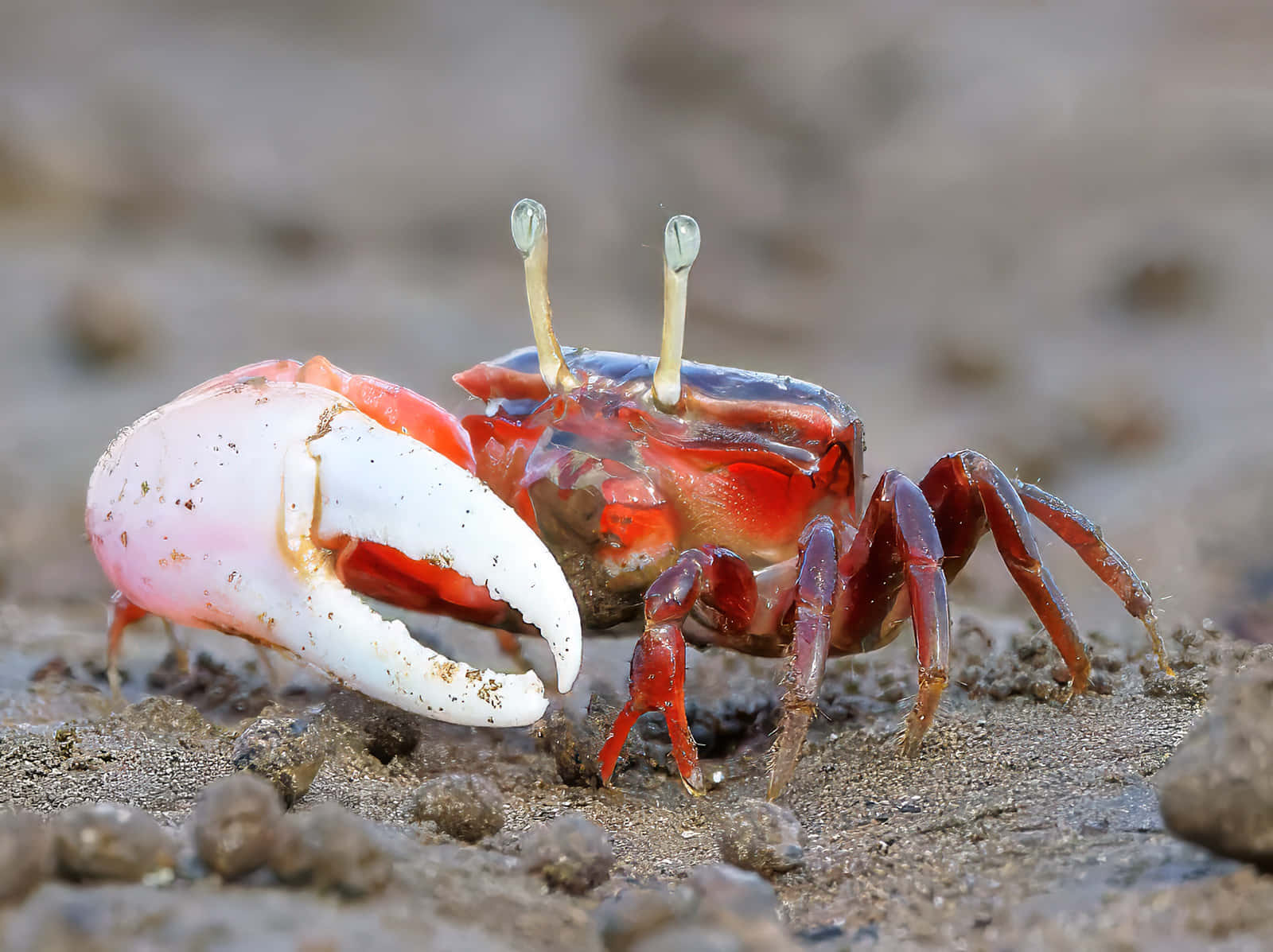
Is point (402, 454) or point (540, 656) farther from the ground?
point (402, 454)

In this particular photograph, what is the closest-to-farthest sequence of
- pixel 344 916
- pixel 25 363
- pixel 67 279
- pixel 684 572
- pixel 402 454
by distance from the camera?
pixel 344 916 < pixel 402 454 < pixel 684 572 < pixel 25 363 < pixel 67 279

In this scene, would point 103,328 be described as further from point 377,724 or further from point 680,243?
point 680,243

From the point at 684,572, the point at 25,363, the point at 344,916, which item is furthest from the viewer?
the point at 25,363

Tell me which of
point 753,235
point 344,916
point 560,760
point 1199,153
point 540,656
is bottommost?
point 540,656

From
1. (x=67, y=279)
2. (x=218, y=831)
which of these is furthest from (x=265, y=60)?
(x=218, y=831)

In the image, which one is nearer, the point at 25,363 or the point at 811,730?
the point at 811,730

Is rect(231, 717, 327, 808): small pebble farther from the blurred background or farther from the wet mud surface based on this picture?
the blurred background

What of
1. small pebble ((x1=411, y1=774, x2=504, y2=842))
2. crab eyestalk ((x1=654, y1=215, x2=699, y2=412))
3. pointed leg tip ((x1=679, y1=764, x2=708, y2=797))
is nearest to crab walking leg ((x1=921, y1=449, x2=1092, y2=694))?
crab eyestalk ((x1=654, y1=215, x2=699, y2=412))

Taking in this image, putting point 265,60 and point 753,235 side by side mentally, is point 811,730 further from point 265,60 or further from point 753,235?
point 265,60
